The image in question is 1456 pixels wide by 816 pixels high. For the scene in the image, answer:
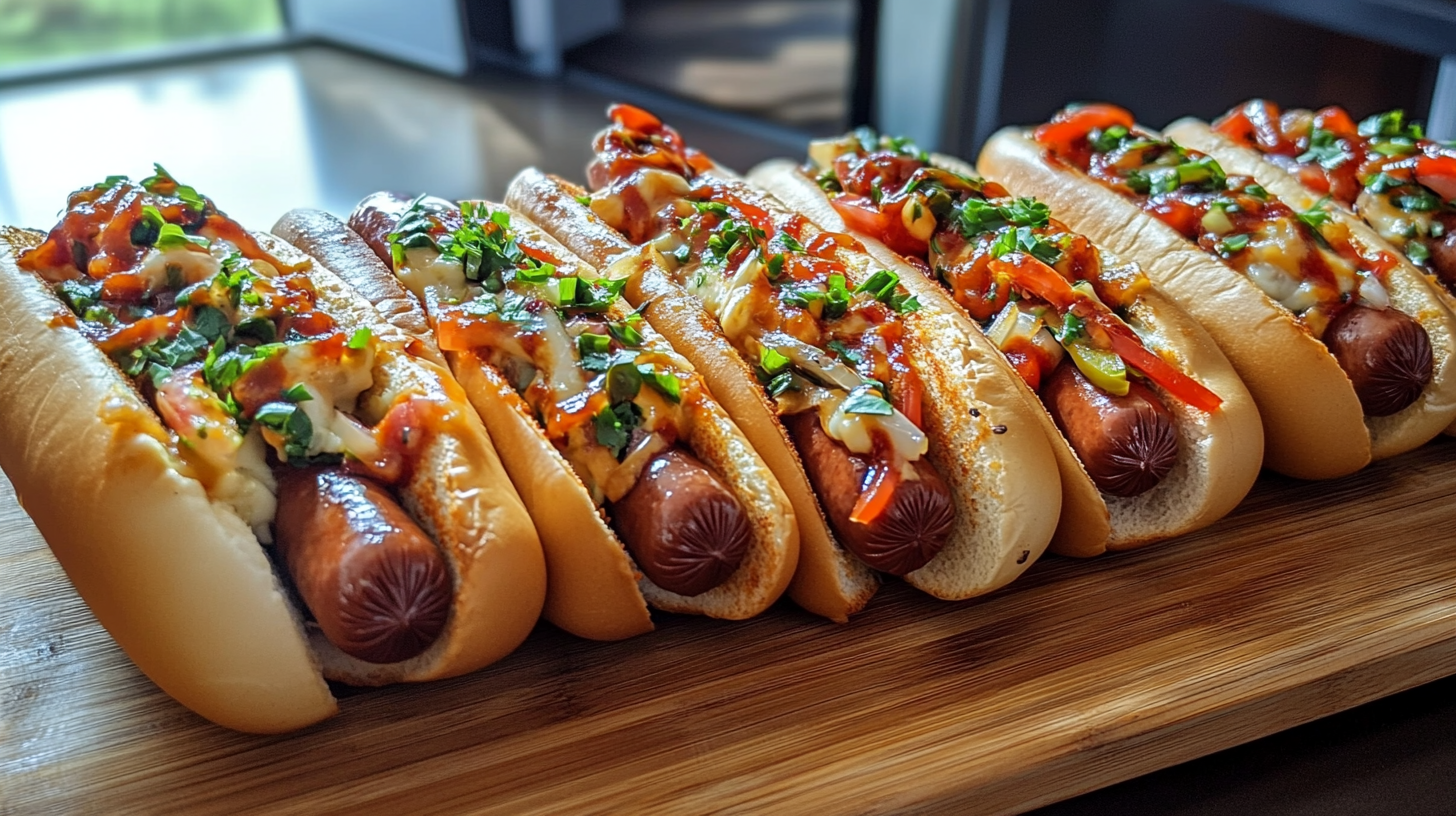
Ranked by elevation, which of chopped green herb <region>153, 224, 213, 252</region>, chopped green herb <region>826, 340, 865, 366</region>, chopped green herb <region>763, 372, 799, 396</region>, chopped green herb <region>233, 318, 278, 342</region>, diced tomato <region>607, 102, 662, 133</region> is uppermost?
chopped green herb <region>153, 224, 213, 252</region>

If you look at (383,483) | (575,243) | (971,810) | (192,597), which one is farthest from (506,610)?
(575,243)

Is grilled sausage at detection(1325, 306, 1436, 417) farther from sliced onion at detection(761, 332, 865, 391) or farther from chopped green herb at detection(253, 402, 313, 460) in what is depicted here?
chopped green herb at detection(253, 402, 313, 460)

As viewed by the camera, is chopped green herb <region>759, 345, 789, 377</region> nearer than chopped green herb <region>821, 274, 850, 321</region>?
Yes

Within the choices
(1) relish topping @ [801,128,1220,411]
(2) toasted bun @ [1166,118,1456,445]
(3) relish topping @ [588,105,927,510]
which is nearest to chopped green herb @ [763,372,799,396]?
(3) relish topping @ [588,105,927,510]

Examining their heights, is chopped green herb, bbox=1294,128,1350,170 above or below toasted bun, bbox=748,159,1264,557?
above

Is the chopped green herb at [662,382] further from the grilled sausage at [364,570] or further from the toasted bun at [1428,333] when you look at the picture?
the toasted bun at [1428,333]

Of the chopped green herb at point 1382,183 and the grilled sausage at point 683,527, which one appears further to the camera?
the chopped green herb at point 1382,183

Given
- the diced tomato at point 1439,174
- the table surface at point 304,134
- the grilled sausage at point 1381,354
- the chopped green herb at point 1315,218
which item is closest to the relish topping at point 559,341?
the grilled sausage at point 1381,354

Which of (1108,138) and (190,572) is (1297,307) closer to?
(1108,138)
